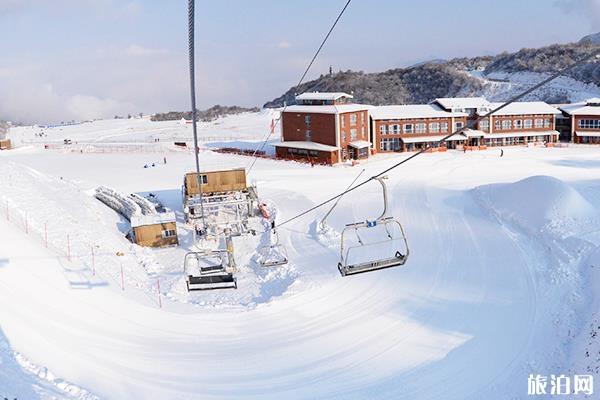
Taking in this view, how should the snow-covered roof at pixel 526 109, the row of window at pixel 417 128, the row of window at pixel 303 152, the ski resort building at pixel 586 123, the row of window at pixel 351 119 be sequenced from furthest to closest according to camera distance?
the snow-covered roof at pixel 526 109, the ski resort building at pixel 586 123, the row of window at pixel 417 128, the row of window at pixel 351 119, the row of window at pixel 303 152

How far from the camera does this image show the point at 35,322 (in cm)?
1392

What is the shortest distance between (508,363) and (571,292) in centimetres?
499

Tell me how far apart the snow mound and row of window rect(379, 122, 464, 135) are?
21843 millimetres

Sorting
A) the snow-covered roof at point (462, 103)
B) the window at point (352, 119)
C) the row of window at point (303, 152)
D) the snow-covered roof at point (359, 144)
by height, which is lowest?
the row of window at point (303, 152)

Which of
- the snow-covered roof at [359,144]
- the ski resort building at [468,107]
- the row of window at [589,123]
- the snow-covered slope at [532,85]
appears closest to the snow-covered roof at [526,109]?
the ski resort building at [468,107]

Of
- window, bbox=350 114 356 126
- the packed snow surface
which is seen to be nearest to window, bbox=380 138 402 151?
window, bbox=350 114 356 126

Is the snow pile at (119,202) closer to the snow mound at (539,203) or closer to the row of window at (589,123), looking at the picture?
the snow mound at (539,203)

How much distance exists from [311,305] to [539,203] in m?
12.8

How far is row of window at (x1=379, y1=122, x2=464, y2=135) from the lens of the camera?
160 ft

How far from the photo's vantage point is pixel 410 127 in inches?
1938

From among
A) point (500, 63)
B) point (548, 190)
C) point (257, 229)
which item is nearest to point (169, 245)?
point (257, 229)

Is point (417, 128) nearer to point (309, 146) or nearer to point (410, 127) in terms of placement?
point (410, 127)

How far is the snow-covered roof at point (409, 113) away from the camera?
4888 cm

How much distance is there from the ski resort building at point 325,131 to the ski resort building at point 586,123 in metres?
19.9
